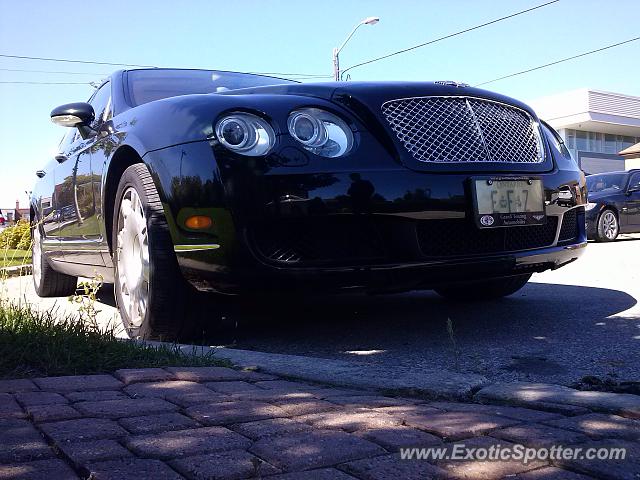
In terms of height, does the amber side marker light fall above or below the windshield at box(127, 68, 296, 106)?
below

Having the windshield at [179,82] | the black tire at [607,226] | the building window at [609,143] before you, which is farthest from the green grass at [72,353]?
the building window at [609,143]

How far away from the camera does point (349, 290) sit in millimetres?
3201

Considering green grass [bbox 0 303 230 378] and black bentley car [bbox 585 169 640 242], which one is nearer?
green grass [bbox 0 303 230 378]

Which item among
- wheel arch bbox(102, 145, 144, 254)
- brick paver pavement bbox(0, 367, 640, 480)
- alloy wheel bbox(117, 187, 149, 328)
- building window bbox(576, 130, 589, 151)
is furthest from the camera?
building window bbox(576, 130, 589, 151)

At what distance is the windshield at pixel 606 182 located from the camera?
13109 mm

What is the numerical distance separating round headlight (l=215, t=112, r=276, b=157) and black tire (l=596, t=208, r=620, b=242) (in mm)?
10538

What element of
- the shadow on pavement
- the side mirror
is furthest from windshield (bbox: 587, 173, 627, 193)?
the side mirror

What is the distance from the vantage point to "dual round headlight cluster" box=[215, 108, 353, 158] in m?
A: 3.12

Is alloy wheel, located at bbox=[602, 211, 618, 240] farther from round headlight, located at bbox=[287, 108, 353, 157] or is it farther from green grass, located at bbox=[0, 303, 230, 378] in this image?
green grass, located at bbox=[0, 303, 230, 378]

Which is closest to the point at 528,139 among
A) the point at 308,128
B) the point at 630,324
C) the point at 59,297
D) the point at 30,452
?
the point at 630,324

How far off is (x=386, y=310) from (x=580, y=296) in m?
1.51

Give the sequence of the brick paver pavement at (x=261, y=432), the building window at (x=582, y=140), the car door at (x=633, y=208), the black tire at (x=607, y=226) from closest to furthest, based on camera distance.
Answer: the brick paver pavement at (x=261, y=432), the black tire at (x=607, y=226), the car door at (x=633, y=208), the building window at (x=582, y=140)

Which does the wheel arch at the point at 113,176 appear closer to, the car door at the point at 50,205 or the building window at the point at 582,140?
the car door at the point at 50,205

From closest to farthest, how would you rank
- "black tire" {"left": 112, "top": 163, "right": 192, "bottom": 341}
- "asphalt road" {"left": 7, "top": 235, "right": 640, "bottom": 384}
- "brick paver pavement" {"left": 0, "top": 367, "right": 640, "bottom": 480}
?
"brick paver pavement" {"left": 0, "top": 367, "right": 640, "bottom": 480} < "asphalt road" {"left": 7, "top": 235, "right": 640, "bottom": 384} < "black tire" {"left": 112, "top": 163, "right": 192, "bottom": 341}
